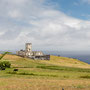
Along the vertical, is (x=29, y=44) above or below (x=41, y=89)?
above

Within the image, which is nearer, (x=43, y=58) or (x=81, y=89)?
(x=81, y=89)

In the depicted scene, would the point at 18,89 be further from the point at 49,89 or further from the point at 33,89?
the point at 49,89

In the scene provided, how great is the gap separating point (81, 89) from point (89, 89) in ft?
4.90

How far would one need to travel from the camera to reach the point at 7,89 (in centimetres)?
2705

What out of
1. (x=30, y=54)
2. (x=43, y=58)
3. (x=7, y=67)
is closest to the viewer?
(x=7, y=67)

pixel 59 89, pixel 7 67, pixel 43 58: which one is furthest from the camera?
pixel 43 58

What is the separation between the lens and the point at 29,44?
13500 cm

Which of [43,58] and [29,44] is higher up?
[29,44]

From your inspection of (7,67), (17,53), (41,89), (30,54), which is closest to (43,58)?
(30,54)

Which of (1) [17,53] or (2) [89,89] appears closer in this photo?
(2) [89,89]

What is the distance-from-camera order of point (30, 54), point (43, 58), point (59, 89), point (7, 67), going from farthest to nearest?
point (30, 54)
point (43, 58)
point (7, 67)
point (59, 89)

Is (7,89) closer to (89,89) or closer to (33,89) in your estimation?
(33,89)

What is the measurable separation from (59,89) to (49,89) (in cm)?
175

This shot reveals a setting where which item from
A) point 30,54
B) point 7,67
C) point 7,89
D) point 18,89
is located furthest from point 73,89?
point 30,54
